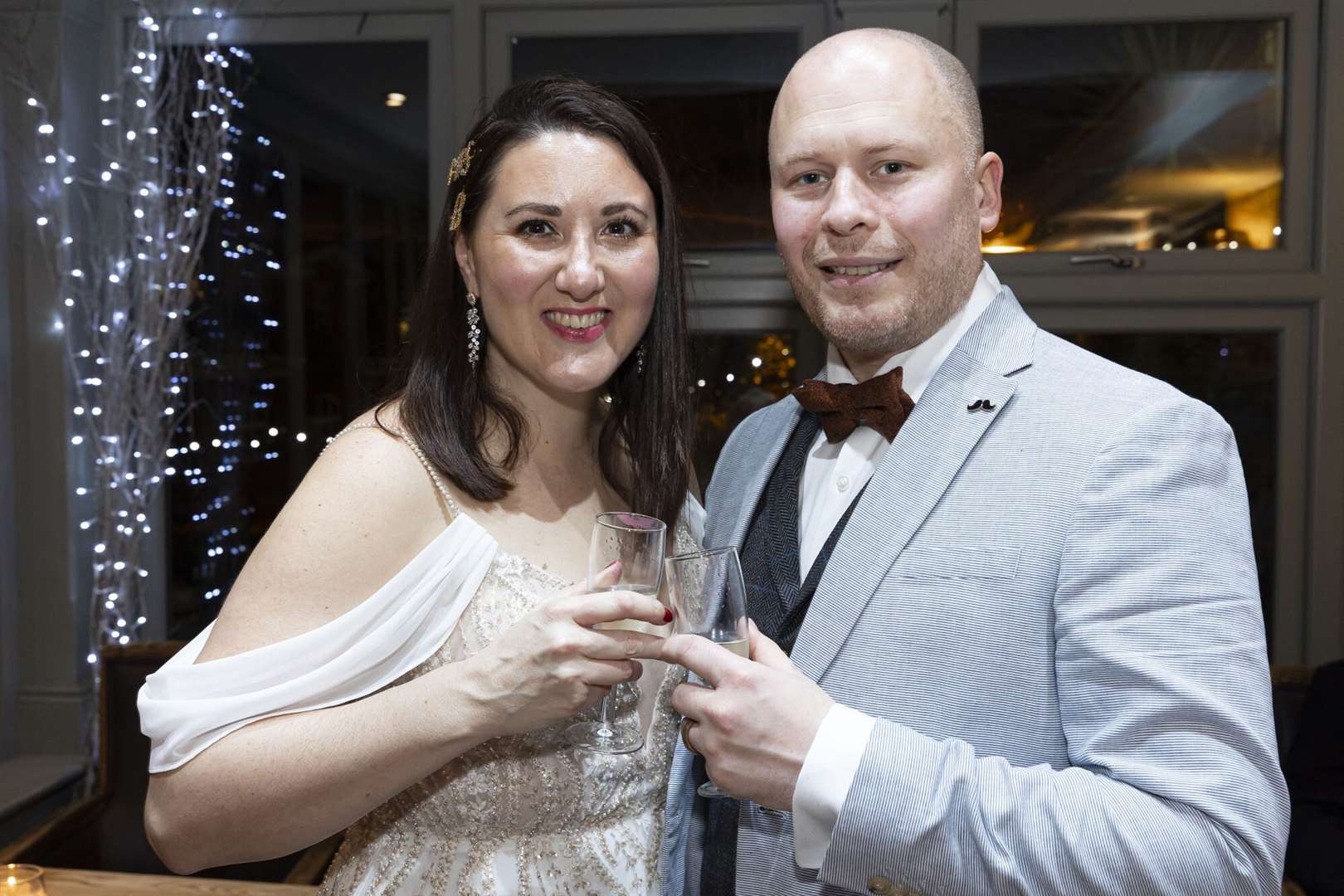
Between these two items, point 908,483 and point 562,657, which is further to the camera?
point 908,483

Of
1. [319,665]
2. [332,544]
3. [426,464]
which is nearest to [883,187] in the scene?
[426,464]

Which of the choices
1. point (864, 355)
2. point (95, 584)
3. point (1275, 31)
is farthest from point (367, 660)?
point (1275, 31)

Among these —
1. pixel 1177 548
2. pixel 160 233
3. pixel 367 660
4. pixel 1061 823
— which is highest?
pixel 160 233

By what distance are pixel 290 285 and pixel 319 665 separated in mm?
3021

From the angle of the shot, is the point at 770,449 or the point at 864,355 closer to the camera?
the point at 864,355

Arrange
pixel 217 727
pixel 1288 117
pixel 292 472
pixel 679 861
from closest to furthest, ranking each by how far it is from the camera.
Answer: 1. pixel 217 727
2. pixel 679 861
3. pixel 1288 117
4. pixel 292 472

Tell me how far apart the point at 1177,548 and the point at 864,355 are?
617 millimetres

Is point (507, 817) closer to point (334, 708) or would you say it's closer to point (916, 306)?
point (334, 708)

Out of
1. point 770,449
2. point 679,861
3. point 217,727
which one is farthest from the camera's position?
point 770,449

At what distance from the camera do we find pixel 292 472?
4309mm

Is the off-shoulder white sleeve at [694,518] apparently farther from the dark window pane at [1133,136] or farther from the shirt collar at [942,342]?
the dark window pane at [1133,136]

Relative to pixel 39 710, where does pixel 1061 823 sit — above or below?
above

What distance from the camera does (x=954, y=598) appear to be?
1.43 m

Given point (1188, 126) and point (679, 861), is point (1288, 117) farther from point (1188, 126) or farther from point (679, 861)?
point (679, 861)
